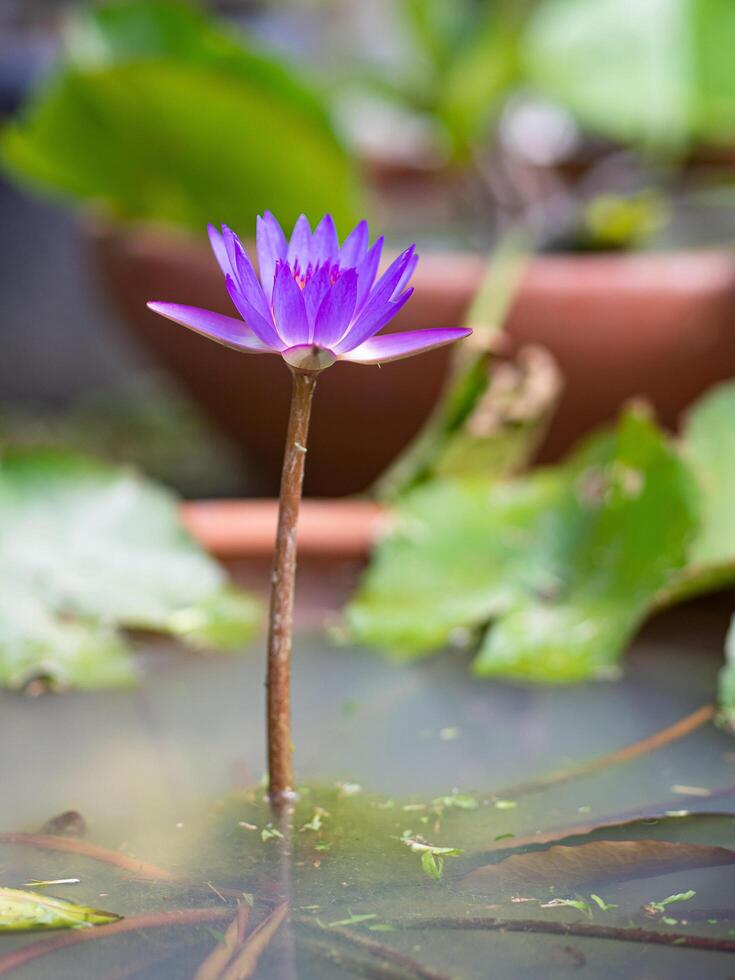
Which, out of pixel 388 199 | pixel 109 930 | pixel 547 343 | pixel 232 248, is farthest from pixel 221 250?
pixel 388 199

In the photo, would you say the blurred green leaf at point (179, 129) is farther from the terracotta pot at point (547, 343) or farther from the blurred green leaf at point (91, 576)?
the blurred green leaf at point (91, 576)

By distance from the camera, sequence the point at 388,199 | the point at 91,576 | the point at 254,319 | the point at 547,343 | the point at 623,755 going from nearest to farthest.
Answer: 1. the point at 254,319
2. the point at 623,755
3. the point at 91,576
4. the point at 547,343
5. the point at 388,199

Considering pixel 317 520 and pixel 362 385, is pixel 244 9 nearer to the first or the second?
pixel 362 385

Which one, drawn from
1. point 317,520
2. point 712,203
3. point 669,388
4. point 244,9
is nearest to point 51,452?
point 317,520

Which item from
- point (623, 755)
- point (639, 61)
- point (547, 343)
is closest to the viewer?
point (623, 755)

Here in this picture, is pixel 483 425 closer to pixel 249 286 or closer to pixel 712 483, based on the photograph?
pixel 712 483

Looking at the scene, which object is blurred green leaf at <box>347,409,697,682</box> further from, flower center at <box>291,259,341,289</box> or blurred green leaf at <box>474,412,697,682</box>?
flower center at <box>291,259,341,289</box>

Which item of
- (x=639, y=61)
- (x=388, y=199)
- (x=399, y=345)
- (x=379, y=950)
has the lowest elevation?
(x=379, y=950)
